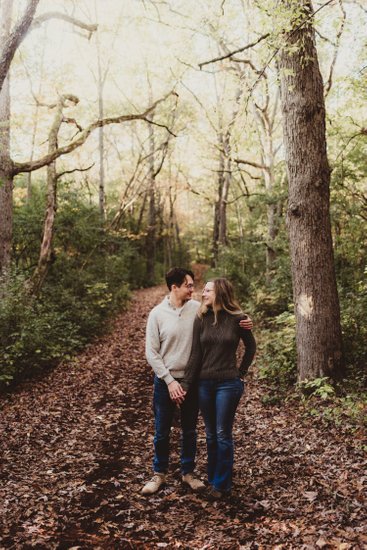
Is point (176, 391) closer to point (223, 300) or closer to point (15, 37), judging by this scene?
point (223, 300)

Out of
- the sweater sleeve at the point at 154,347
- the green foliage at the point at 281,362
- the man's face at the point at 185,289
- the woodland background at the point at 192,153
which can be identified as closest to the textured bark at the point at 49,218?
the woodland background at the point at 192,153

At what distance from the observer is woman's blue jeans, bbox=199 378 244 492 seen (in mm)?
4199

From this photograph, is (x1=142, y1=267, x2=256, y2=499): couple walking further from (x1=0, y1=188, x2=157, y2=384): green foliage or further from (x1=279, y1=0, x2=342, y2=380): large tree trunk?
(x1=0, y1=188, x2=157, y2=384): green foliage

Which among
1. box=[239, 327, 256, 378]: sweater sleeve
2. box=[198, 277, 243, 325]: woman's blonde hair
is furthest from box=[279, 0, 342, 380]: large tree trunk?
box=[198, 277, 243, 325]: woman's blonde hair

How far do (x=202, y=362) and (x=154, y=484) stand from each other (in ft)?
4.69

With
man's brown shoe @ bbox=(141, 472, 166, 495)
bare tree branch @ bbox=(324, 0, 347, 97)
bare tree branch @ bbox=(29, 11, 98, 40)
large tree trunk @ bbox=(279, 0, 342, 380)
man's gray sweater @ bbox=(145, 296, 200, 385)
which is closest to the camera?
man's gray sweater @ bbox=(145, 296, 200, 385)

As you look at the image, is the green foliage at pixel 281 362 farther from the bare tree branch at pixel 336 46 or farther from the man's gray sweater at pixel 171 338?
the bare tree branch at pixel 336 46

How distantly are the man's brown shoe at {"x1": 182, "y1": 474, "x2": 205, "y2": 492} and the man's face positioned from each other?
190cm

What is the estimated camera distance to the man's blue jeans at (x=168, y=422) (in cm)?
450

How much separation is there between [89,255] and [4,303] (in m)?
6.78

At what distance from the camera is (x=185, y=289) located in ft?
14.4

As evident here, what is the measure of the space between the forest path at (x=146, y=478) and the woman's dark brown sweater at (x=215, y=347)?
1.24 m

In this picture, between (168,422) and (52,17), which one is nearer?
(168,422)

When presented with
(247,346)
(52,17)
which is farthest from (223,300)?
(52,17)
